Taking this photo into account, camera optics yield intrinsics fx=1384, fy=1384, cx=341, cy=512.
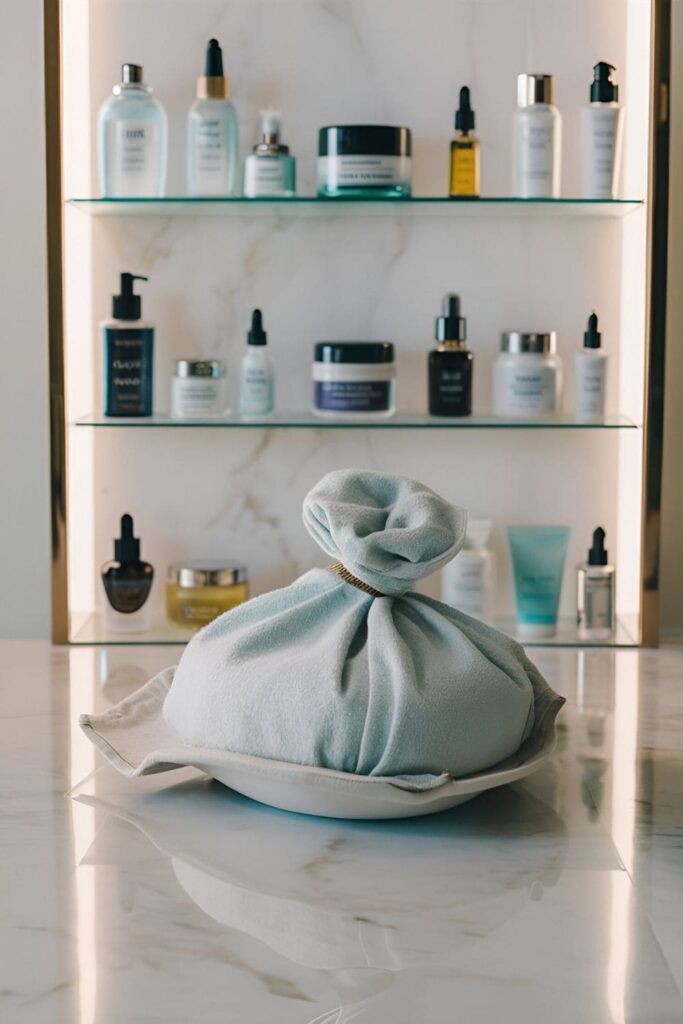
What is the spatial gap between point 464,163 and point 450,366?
246 millimetres

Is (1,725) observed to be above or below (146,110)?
below

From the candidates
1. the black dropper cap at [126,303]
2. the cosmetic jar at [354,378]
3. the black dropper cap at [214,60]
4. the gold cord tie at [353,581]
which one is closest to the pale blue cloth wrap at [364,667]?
Result: the gold cord tie at [353,581]

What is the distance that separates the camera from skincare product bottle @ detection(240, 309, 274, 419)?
1712 mm

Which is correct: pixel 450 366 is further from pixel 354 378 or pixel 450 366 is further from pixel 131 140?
pixel 131 140

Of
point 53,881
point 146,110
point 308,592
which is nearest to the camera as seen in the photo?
point 53,881

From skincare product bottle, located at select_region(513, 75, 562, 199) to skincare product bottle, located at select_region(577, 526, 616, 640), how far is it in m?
0.43

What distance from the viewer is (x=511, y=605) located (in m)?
1.83

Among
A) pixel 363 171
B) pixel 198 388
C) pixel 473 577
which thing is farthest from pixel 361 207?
pixel 473 577

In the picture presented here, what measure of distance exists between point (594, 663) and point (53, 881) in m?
0.86

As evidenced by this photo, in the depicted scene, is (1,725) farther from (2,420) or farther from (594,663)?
(594,663)

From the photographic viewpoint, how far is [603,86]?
1.65 meters

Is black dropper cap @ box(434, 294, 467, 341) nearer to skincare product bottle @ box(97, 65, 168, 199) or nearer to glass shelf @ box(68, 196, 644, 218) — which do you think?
glass shelf @ box(68, 196, 644, 218)

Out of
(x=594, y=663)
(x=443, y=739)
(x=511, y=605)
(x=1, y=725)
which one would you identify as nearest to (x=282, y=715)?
(x=443, y=739)

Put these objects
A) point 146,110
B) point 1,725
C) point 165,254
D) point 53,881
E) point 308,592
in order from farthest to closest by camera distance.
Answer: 1. point 165,254
2. point 146,110
3. point 1,725
4. point 308,592
5. point 53,881
